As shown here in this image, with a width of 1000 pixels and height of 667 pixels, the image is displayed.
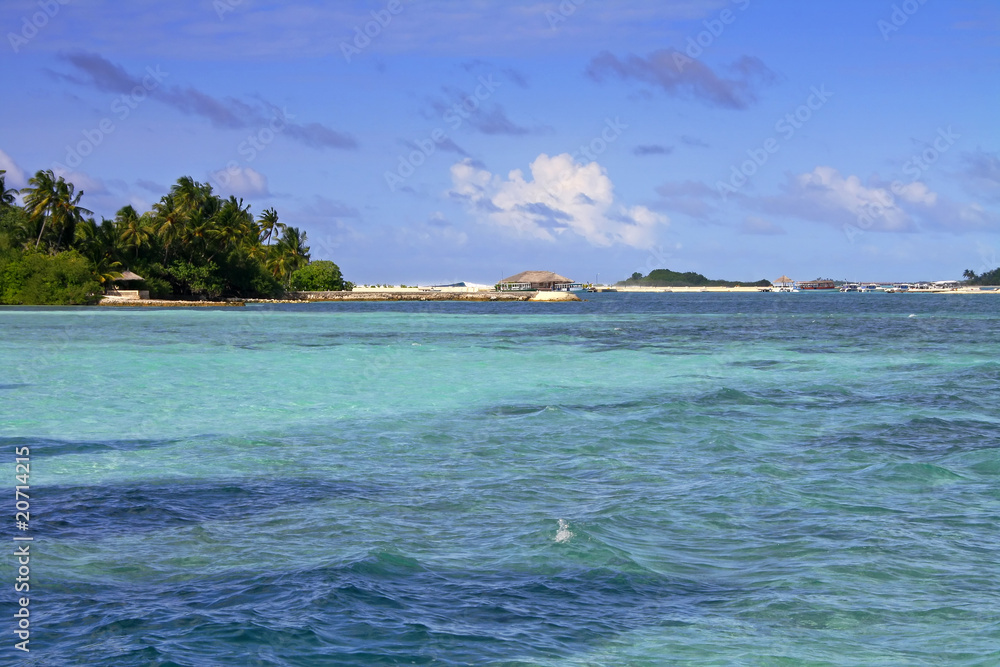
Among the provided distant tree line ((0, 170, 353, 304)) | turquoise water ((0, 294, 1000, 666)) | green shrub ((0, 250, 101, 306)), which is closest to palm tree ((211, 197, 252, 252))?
distant tree line ((0, 170, 353, 304))

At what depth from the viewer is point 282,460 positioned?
35.2 ft

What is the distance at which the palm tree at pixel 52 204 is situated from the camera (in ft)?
210

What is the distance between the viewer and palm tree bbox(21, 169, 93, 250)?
64.1 m

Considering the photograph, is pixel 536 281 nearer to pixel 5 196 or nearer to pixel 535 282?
pixel 535 282

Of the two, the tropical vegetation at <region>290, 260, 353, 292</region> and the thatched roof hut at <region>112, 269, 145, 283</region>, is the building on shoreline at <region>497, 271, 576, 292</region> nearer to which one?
the tropical vegetation at <region>290, 260, 353, 292</region>

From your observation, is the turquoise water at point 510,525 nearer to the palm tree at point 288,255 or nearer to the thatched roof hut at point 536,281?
the palm tree at point 288,255

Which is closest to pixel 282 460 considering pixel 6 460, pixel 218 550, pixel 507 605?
pixel 6 460

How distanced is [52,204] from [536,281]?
9999 centimetres

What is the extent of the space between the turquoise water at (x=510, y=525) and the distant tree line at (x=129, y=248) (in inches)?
2161

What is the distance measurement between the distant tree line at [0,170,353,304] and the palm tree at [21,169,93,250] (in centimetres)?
7

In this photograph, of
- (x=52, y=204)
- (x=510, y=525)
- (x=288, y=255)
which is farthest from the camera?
(x=288, y=255)

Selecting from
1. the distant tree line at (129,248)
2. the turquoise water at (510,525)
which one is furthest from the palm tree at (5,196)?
the turquoise water at (510,525)

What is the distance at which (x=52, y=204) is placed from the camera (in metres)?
65.4

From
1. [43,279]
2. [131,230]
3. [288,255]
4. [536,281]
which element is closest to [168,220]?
[131,230]
